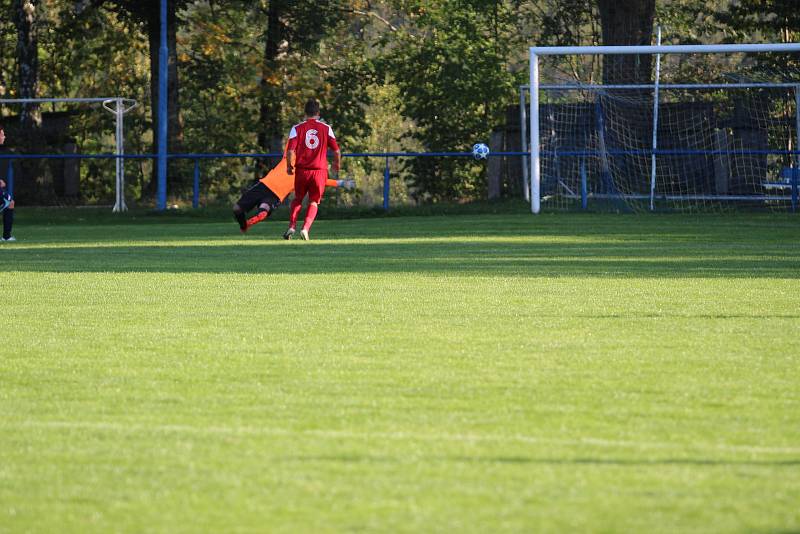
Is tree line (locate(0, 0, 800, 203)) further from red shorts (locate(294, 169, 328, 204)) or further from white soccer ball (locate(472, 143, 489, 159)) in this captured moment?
red shorts (locate(294, 169, 328, 204))

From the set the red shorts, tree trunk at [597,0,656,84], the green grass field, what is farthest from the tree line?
the green grass field

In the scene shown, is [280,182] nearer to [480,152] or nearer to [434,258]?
[434,258]

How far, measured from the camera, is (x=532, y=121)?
87.1 feet

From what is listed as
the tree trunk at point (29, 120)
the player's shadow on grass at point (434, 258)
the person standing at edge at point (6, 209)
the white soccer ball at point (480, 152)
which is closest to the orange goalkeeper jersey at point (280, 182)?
the player's shadow on grass at point (434, 258)

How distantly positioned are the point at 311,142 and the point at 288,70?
71.2 ft

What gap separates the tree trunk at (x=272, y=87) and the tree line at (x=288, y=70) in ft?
0.13

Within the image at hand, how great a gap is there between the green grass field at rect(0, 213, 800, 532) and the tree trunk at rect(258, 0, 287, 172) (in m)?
25.7

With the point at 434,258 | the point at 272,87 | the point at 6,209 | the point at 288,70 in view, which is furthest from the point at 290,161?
the point at 288,70

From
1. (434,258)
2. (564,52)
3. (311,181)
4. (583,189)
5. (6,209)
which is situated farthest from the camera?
(583,189)

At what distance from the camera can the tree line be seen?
38844 millimetres

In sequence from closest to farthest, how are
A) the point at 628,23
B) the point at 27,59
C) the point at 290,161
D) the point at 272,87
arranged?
the point at 290,161 < the point at 628,23 < the point at 27,59 < the point at 272,87

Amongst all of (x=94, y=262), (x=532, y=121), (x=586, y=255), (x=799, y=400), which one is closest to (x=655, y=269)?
(x=586, y=255)

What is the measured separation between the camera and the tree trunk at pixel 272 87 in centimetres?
3981

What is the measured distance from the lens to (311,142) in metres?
18.9
